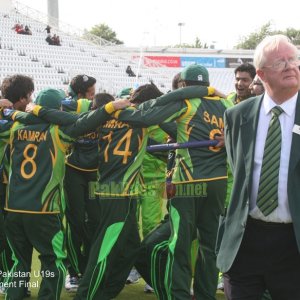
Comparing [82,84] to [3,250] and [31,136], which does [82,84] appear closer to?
[31,136]

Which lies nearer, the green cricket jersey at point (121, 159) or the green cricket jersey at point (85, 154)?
the green cricket jersey at point (121, 159)

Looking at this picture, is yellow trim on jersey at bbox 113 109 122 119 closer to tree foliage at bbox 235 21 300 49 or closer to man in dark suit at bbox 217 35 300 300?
man in dark suit at bbox 217 35 300 300

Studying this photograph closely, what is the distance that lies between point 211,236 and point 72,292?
1619 millimetres

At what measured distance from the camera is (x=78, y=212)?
18.5ft

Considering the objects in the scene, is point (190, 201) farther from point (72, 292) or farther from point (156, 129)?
point (72, 292)

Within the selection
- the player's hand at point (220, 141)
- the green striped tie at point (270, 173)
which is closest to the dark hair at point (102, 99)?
the player's hand at point (220, 141)

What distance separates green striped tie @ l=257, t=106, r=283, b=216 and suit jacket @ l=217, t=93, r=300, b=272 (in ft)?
0.22

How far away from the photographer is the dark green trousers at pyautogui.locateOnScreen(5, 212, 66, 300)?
189 inches

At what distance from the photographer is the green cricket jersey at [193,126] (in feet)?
15.3

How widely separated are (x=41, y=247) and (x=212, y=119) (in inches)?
67.9

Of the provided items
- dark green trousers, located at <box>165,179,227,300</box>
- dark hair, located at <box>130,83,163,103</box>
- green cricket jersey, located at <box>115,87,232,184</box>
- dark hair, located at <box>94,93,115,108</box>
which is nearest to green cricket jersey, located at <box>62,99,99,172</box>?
dark hair, located at <box>94,93,115,108</box>

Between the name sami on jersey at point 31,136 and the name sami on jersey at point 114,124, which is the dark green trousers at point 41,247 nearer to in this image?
the name sami on jersey at point 31,136

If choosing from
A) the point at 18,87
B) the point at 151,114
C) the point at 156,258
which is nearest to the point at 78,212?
the point at 156,258

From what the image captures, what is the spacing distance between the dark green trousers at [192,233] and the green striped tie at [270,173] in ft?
5.50
